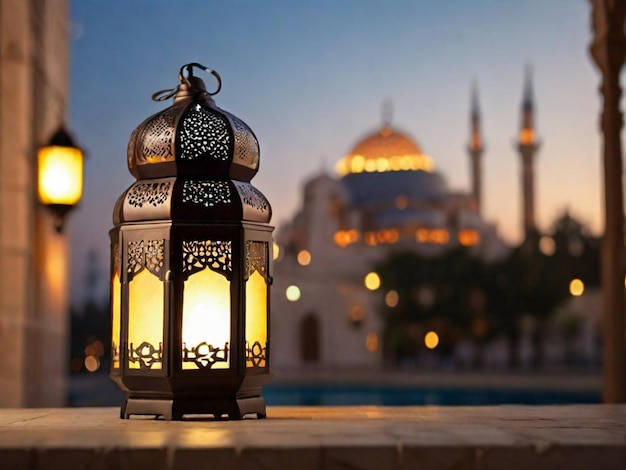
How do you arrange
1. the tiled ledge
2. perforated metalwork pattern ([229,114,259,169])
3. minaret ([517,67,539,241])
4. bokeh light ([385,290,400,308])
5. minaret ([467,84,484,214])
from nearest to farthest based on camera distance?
the tiled ledge, perforated metalwork pattern ([229,114,259,169]), bokeh light ([385,290,400,308]), minaret ([517,67,539,241]), minaret ([467,84,484,214])

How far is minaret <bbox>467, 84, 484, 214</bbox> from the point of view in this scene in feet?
191

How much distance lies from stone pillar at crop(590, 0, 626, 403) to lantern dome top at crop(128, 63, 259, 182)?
3700 millimetres

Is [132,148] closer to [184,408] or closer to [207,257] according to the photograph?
[207,257]

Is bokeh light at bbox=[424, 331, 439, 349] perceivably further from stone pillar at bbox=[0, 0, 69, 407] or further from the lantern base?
the lantern base

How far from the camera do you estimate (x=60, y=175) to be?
8102 millimetres

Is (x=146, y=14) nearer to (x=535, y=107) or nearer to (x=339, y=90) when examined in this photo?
(x=339, y=90)

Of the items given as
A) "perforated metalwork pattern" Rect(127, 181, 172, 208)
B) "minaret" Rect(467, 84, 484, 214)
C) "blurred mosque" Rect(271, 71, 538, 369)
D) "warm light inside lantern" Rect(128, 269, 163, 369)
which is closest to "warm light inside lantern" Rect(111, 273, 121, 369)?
"warm light inside lantern" Rect(128, 269, 163, 369)

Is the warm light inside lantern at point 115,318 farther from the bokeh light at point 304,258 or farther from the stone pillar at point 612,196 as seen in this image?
the bokeh light at point 304,258

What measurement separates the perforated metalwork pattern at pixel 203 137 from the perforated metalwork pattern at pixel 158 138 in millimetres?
57

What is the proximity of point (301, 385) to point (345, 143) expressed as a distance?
84.6 ft

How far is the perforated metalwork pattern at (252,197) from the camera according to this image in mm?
5141

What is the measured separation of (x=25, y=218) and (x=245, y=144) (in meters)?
4.31

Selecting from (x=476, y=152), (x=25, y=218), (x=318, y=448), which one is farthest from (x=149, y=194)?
(x=476, y=152)

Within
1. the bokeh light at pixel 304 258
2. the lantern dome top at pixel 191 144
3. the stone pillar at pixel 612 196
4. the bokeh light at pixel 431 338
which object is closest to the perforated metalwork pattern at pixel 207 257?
the lantern dome top at pixel 191 144
